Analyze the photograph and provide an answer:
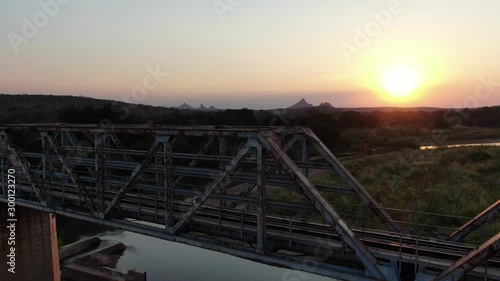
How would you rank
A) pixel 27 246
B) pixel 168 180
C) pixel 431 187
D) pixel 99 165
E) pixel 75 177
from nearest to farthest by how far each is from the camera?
pixel 168 180 → pixel 99 165 → pixel 75 177 → pixel 27 246 → pixel 431 187

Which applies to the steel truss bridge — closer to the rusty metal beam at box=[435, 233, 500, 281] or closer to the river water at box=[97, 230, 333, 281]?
the rusty metal beam at box=[435, 233, 500, 281]

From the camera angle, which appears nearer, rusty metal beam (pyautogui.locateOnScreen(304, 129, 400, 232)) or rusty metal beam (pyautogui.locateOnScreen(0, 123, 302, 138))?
rusty metal beam (pyautogui.locateOnScreen(0, 123, 302, 138))

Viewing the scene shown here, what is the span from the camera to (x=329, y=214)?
728 centimetres

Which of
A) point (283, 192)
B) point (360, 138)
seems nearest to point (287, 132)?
point (283, 192)

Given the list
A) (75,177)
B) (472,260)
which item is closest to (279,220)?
(472,260)

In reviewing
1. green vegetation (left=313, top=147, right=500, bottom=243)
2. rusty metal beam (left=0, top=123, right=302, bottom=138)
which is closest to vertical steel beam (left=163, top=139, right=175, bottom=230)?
rusty metal beam (left=0, top=123, right=302, bottom=138)

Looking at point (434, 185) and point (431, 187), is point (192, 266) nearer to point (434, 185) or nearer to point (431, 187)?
point (431, 187)

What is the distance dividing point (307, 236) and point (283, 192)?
909 inches

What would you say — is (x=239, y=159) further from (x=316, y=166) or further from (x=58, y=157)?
(x=58, y=157)

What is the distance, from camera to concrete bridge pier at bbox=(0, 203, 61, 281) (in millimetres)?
14383

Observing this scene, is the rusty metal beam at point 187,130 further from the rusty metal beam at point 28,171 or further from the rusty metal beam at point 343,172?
the rusty metal beam at point 28,171

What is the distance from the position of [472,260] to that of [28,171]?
1314 centimetres

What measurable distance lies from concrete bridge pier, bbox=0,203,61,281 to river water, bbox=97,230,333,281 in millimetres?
7675

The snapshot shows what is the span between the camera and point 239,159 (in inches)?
316
